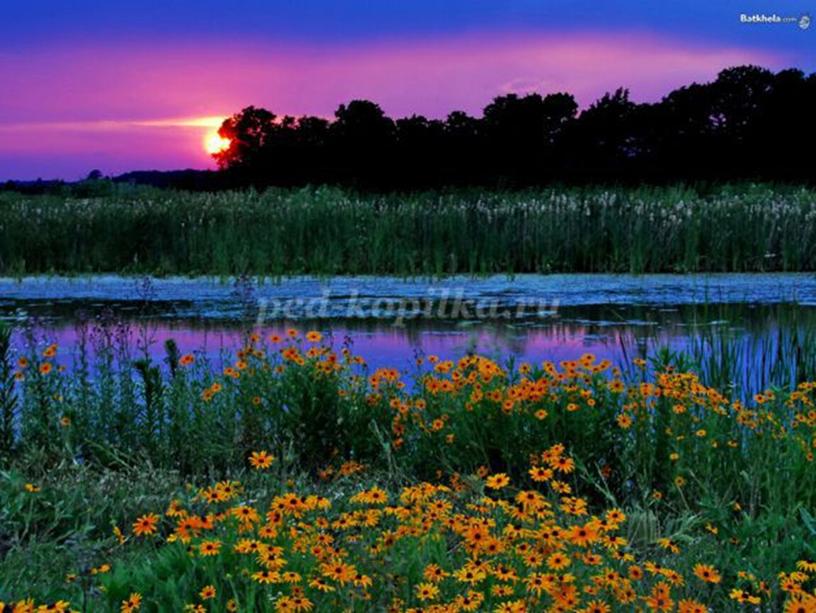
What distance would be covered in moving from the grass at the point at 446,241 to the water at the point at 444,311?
90 centimetres

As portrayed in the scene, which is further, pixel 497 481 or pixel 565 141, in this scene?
pixel 565 141

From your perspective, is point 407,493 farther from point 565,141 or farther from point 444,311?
point 565,141

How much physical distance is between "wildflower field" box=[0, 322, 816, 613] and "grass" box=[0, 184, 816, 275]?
32.5 ft

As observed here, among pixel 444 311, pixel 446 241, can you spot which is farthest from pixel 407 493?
pixel 446 241

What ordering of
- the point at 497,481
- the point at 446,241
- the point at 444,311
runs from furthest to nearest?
the point at 446,241
the point at 444,311
the point at 497,481

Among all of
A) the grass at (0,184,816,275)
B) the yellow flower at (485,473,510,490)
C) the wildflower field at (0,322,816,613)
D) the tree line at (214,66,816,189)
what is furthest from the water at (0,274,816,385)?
the tree line at (214,66,816,189)

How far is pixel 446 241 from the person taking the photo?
1702 cm

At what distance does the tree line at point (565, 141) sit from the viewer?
4781cm

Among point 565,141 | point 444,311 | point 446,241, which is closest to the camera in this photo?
point 444,311

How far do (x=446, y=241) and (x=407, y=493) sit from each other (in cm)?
1353

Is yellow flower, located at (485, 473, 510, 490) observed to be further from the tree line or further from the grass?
the tree line

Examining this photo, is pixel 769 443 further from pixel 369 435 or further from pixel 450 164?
pixel 450 164

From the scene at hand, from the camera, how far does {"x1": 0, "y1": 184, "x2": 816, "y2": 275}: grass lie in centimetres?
1658

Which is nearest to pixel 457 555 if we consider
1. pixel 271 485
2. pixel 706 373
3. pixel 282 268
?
pixel 271 485
